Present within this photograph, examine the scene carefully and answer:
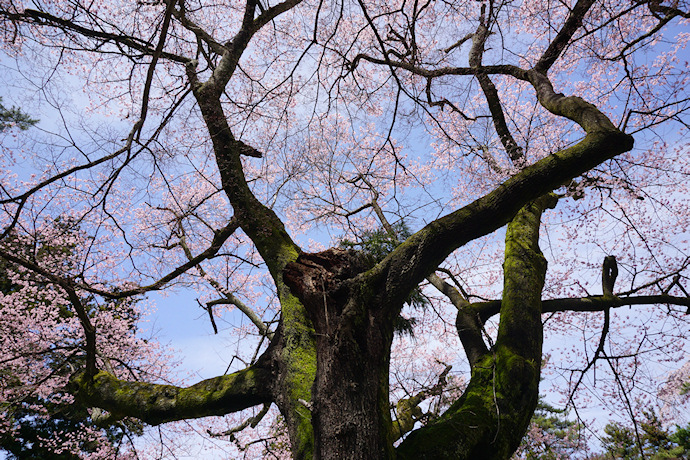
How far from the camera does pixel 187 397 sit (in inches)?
123

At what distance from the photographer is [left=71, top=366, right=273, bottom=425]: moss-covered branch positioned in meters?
3.04

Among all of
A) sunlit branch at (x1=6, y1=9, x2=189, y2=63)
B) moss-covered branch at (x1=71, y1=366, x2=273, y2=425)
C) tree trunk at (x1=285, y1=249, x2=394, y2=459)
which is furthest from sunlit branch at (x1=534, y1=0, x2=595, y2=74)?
moss-covered branch at (x1=71, y1=366, x2=273, y2=425)

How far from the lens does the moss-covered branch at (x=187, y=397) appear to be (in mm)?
3039

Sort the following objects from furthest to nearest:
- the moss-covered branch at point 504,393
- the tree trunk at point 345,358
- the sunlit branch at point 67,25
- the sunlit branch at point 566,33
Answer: the sunlit branch at point 566,33 < the sunlit branch at point 67,25 < the moss-covered branch at point 504,393 < the tree trunk at point 345,358

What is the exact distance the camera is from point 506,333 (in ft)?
10.1

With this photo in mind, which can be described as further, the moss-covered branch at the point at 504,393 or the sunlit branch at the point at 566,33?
the sunlit branch at the point at 566,33

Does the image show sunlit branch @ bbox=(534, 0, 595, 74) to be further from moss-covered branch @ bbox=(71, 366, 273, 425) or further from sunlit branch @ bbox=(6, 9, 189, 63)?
moss-covered branch @ bbox=(71, 366, 273, 425)

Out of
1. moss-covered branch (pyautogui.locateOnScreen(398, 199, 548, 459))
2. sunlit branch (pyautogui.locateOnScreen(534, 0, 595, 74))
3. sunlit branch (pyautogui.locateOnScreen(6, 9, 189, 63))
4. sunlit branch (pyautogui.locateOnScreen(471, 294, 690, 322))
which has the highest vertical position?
sunlit branch (pyautogui.locateOnScreen(534, 0, 595, 74))

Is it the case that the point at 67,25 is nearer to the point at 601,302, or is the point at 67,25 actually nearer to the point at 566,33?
the point at 566,33

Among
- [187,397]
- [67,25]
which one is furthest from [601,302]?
[67,25]

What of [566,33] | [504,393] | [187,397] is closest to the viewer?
[504,393]

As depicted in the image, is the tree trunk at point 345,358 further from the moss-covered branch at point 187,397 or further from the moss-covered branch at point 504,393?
the moss-covered branch at point 187,397

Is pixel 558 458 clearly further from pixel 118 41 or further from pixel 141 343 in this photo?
pixel 118 41

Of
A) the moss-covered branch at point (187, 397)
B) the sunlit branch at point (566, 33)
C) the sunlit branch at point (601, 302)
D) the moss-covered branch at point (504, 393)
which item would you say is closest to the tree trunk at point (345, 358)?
A: the moss-covered branch at point (504, 393)
